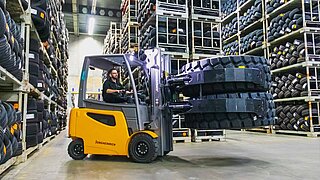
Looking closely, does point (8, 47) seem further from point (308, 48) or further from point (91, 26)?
point (91, 26)

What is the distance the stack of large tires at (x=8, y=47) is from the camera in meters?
2.70

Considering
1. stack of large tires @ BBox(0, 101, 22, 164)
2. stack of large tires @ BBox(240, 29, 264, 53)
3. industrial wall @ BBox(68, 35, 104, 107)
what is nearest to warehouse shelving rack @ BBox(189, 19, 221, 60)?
stack of large tires @ BBox(240, 29, 264, 53)

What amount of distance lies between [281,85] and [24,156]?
8.65 metres

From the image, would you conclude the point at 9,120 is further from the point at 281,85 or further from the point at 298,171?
the point at 281,85

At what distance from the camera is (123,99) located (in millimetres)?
4816

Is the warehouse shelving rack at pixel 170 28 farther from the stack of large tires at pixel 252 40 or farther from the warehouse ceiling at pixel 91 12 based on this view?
the warehouse ceiling at pixel 91 12

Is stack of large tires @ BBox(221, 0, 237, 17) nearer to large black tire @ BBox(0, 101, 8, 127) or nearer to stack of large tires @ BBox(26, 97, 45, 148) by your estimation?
stack of large tires @ BBox(26, 97, 45, 148)

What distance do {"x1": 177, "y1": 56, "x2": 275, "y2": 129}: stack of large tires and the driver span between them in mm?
1282

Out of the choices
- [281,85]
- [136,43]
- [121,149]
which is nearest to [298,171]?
[121,149]

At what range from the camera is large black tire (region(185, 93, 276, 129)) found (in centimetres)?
384

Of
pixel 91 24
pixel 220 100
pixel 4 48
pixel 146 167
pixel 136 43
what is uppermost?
pixel 91 24

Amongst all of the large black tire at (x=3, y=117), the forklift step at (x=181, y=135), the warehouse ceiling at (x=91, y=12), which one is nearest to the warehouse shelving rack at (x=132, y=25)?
→ the forklift step at (x=181, y=135)

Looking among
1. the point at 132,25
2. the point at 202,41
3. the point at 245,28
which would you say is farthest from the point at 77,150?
the point at 245,28

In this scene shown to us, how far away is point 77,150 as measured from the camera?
16.2ft
